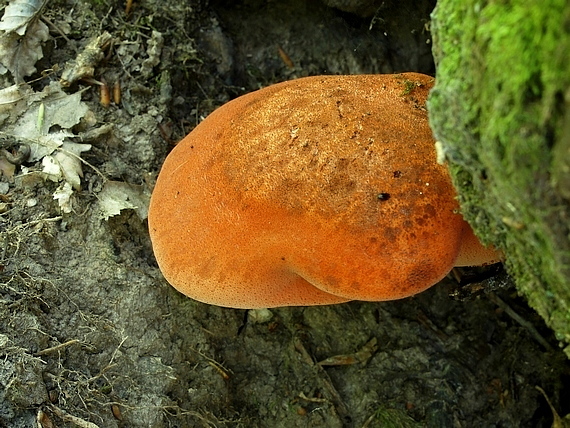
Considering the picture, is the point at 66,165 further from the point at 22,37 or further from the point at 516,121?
the point at 516,121

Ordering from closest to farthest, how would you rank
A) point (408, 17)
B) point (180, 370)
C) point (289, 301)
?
point (289, 301)
point (180, 370)
point (408, 17)

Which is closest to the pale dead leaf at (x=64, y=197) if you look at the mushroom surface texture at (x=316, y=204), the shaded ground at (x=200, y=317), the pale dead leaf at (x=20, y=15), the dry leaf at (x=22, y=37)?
the shaded ground at (x=200, y=317)

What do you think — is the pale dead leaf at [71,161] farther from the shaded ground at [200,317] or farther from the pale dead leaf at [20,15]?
the pale dead leaf at [20,15]

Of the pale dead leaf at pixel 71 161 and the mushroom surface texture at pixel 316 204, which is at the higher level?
the mushroom surface texture at pixel 316 204

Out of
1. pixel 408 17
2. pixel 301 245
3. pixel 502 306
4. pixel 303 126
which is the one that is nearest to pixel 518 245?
pixel 301 245

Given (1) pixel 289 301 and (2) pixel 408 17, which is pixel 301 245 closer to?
(1) pixel 289 301

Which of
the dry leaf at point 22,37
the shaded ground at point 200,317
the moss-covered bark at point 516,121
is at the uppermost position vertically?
the moss-covered bark at point 516,121
